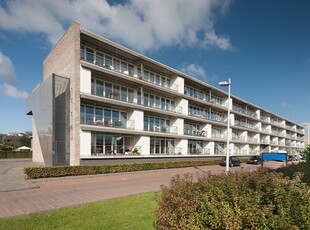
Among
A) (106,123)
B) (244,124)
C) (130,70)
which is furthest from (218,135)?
(106,123)

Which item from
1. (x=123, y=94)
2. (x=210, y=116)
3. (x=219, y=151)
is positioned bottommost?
(x=219, y=151)

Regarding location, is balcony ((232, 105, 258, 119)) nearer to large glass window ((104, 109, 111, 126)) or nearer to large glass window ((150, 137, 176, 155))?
large glass window ((150, 137, 176, 155))

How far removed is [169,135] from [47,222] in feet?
77.5

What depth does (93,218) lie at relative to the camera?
714 centimetres

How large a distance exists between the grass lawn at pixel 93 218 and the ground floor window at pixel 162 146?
19.8 m

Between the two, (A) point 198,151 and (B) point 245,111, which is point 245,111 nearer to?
(B) point 245,111

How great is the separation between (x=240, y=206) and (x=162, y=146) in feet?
88.4

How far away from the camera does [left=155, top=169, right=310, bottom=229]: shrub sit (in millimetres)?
3260

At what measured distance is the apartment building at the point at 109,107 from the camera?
2112 cm

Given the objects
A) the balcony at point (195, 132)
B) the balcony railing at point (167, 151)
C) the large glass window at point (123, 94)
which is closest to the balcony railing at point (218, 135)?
the balcony at point (195, 132)

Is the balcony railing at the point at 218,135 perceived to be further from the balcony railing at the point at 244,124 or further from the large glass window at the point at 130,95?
the large glass window at the point at 130,95

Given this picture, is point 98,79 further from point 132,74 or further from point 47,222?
point 47,222

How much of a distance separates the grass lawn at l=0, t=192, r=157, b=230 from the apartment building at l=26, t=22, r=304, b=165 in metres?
13.0

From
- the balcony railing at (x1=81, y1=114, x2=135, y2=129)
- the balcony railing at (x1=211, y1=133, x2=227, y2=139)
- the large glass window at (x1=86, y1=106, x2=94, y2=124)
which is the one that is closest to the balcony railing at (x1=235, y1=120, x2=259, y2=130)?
the balcony railing at (x1=211, y1=133, x2=227, y2=139)
